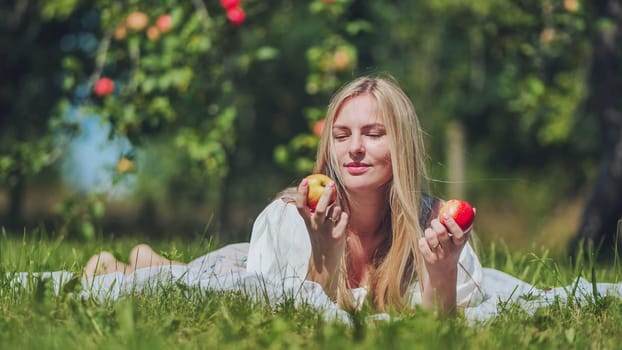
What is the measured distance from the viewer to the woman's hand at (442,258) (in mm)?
2770

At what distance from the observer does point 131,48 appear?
5547 mm

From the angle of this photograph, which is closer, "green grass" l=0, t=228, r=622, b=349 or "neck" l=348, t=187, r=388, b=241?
"green grass" l=0, t=228, r=622, b=349

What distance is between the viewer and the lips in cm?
316

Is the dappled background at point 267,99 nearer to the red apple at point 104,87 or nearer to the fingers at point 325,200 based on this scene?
the red apple at point 104,87

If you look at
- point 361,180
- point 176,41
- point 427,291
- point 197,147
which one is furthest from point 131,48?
point 427,291

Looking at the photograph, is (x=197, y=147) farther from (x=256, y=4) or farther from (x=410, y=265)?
(x=410, y=265)

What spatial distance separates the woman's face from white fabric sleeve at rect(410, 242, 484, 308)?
446mm

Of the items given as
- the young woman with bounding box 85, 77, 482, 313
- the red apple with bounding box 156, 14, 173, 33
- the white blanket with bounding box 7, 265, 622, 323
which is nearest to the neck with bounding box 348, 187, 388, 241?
the young woman with bounding box 85, 77, 482, 313

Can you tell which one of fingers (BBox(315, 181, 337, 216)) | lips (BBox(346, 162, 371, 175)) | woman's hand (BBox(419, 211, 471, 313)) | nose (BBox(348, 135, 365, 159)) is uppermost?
nose (BBox(348, 135, 365, 159))

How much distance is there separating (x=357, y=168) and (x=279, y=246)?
43 centimetres

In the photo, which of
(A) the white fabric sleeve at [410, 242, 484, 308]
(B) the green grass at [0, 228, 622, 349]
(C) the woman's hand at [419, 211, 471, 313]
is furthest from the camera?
(A) the white fabric sleeve at [410, 242, 484, 308]

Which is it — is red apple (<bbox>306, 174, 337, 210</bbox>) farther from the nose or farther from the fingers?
the nose

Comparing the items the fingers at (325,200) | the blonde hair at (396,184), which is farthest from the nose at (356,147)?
the fingers at (325,200)

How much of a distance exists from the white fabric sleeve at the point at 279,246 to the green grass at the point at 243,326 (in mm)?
498
